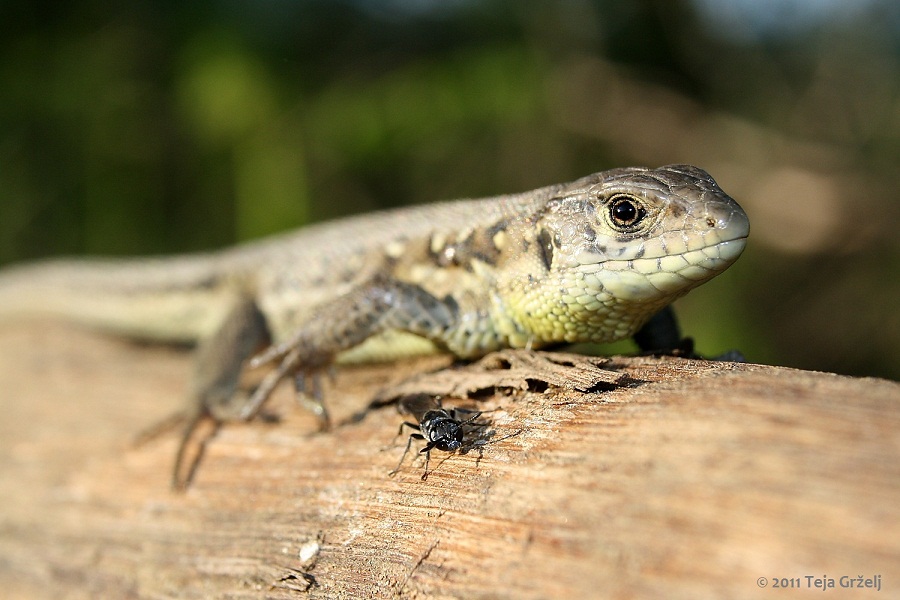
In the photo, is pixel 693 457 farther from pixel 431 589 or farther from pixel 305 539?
pixel 305 539

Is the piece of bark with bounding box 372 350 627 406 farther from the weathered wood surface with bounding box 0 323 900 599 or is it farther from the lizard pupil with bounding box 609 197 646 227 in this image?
the lizard pupil with bounding box 609 197 646 227

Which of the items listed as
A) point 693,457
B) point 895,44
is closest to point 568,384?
point 693,457

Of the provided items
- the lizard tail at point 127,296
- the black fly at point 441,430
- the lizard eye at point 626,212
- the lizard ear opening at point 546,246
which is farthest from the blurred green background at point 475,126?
the black fly at point 441,430

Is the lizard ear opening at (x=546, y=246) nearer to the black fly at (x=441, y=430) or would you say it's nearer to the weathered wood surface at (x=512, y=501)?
the weathered wood surface at (x=512, y=501)

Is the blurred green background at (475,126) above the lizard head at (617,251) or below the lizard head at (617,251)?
above

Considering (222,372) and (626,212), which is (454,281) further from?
(222,372)

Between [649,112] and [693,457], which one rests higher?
[649,112]

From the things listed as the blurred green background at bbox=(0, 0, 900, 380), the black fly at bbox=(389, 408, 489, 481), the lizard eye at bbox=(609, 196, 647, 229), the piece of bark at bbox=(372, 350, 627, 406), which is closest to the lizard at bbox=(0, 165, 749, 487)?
the lizard eye at bbox=(609, 196, 647, 229)
